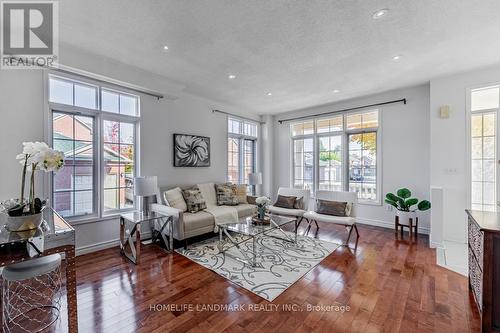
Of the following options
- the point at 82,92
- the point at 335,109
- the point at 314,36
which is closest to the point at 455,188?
the point at 335,109

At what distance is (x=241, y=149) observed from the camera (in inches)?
231

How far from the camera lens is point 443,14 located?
217cm

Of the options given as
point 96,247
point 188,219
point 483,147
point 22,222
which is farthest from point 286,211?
point 22,222

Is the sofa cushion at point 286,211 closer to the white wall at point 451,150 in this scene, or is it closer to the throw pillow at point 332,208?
the throw pillow at point 332,208

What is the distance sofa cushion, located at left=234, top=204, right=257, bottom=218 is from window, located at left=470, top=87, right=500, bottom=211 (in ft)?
11.9

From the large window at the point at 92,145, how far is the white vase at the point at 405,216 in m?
4.73

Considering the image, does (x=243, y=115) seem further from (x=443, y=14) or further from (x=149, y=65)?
(x=443, y=14)

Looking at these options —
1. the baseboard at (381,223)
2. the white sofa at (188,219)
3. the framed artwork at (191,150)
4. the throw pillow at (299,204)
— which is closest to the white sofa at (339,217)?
the throw pillow at (299,204)

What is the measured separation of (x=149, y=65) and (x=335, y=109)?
3971 mm

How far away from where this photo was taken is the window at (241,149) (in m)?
5.55

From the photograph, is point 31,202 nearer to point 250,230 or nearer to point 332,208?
point 250,230

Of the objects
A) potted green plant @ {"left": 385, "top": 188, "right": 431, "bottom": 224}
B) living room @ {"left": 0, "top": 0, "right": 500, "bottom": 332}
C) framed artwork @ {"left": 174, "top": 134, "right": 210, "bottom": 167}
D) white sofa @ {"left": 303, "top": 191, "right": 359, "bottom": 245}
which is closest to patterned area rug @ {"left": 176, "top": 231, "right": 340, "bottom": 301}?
living room @ {"left": 0, "top": 0, "right": 500, "bottom": 332}

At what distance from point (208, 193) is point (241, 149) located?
1724 mm

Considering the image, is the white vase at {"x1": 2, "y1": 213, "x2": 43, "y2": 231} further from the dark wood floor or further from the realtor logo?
the realtor logo
